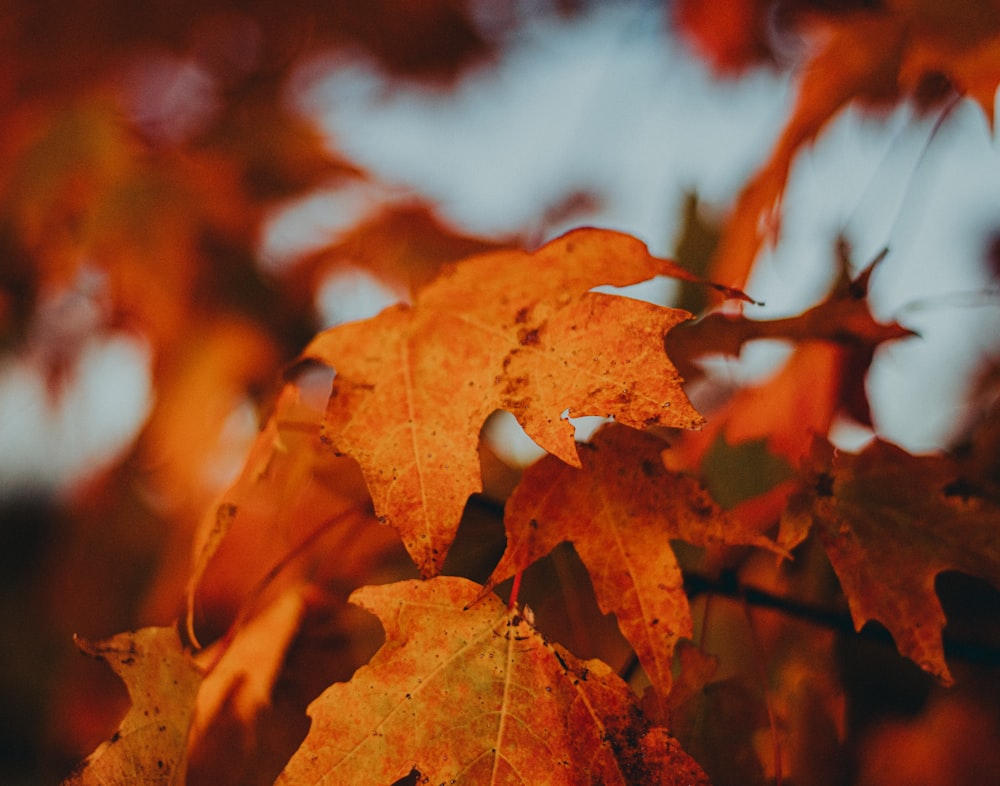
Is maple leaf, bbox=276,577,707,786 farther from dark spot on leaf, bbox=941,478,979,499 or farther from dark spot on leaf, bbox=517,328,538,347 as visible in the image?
dark spot on leaf, bbox=941,478,979,499

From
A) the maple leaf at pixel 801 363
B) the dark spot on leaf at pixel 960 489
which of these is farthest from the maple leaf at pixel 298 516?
the dark spot on leaf at pixel 960 489


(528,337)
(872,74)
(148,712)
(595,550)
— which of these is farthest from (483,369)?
(872,74)

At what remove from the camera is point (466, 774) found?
1.29 ft

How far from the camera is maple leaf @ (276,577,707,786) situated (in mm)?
393

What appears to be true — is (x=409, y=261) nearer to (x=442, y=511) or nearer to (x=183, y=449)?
(x=183, y=449)

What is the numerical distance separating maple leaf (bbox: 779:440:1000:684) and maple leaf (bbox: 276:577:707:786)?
0.17 m

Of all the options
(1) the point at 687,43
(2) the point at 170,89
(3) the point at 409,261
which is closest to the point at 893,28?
(3) the point at 409,261

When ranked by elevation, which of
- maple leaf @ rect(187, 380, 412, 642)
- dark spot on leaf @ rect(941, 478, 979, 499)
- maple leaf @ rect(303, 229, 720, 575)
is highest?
maple leaf @ rect(303, 229, 720, 575)

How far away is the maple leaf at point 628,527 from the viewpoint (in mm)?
437

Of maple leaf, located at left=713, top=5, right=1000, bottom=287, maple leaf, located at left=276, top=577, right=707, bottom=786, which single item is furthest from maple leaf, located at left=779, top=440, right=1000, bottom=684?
maple leaf, located at left=713, top=5, right=1000, bottom=287

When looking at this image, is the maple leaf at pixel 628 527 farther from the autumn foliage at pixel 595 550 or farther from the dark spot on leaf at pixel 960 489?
the dark spot on leaf at pixel 960 489

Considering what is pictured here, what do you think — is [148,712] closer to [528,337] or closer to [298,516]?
[528,337]

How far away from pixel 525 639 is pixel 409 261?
119 cm

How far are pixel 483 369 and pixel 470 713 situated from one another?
0.22 metres
